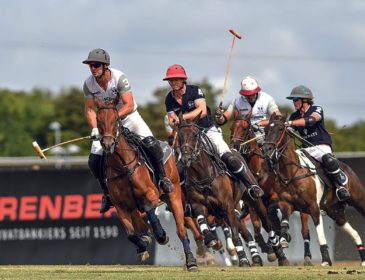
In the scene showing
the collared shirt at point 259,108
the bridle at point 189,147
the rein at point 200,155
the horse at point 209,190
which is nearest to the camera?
the bridle at point 189,147

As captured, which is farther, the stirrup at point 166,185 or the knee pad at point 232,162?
the knee pad at point 232,162

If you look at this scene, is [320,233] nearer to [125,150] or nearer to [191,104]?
[191,104]

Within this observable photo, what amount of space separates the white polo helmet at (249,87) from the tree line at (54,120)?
49982mm

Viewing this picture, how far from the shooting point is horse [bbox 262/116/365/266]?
772 inches

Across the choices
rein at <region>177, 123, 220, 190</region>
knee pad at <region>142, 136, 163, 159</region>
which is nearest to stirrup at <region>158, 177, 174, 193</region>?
knee pad at <region>142, 136, 163, 159</region>

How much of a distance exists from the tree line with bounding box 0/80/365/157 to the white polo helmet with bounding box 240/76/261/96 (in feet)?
164

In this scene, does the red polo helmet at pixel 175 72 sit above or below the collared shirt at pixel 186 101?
above

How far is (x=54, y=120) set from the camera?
8769 cm

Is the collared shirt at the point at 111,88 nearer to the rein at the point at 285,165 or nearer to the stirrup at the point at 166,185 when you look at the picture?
the stirrup at the point at 166,185

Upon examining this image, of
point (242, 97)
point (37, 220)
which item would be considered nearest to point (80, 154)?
point (37, 220)

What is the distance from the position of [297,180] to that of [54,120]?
68.4m

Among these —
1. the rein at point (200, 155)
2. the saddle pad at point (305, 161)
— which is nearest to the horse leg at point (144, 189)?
the rein at point (200, 155)

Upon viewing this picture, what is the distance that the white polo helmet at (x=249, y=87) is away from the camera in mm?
20844

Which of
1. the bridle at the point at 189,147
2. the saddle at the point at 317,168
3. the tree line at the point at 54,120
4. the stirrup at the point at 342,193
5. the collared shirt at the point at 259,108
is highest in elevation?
the tree line at the point at 54,120
